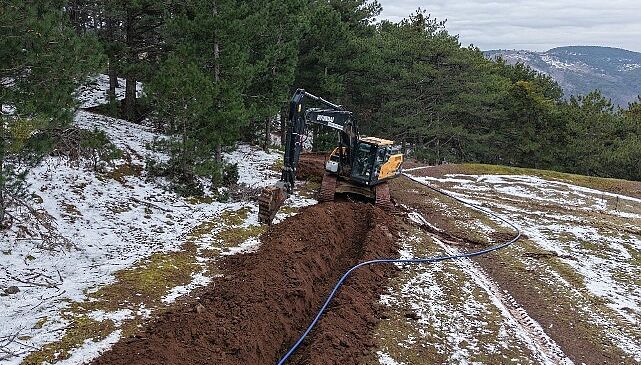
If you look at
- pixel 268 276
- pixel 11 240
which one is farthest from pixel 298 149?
pixel 11 240

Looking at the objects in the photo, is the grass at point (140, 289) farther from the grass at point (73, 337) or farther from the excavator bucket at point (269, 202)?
the excavator bucket at point (269, 202)

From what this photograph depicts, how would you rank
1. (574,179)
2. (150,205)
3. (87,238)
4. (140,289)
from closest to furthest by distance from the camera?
1. (140,289)
2. (87,238)
3. (150,205)
4. (574,179)

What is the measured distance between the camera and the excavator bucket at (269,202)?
44.0ft

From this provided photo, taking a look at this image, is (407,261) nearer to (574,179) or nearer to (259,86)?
(259,86)

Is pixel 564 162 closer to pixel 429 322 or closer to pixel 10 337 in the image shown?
pixel 429 322

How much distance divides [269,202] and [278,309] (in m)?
4.60

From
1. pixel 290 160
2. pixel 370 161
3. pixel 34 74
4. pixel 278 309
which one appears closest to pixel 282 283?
pixel 278 309

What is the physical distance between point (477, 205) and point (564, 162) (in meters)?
22.6

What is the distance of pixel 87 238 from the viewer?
1140 centimetres

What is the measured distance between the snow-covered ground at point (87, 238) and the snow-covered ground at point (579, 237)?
586 cm

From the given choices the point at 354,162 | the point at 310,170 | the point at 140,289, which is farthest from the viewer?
the point at 310,170

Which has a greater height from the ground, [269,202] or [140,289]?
[269,202]

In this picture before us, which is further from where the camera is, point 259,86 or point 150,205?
point 259,86

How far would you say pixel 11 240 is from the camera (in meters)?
10.4
